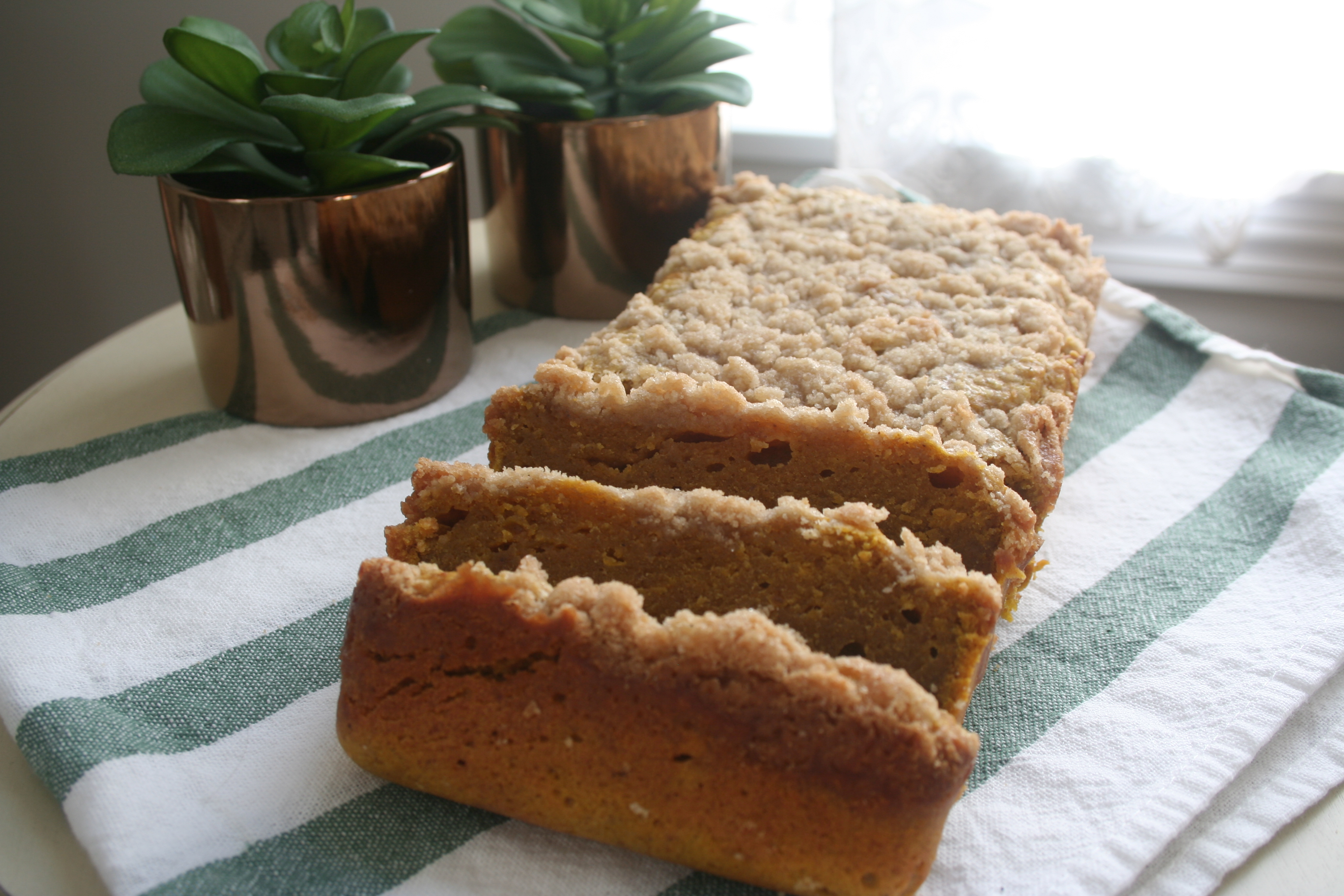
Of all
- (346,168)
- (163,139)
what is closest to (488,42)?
(346,168)

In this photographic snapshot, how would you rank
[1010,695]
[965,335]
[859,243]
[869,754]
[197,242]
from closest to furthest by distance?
[869,754] → [1010,695] → [965,335] → [197,242] → [859,243]

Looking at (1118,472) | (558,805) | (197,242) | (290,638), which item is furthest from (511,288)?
(558,805)

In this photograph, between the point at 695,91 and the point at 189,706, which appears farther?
the point at 695,91

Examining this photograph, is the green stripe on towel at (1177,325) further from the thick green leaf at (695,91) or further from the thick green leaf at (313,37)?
the thick green leaf at (313,37)

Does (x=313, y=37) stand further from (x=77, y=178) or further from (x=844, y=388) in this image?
(x=77, y=178)

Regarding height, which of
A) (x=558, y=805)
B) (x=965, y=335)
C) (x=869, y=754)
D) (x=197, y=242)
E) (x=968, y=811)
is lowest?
(x=968, y=811)

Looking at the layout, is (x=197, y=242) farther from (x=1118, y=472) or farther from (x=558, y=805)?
(x=1118, y=472)

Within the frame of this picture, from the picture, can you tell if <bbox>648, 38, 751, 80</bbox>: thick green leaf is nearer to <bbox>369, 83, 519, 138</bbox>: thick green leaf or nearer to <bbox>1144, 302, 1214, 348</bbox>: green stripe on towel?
<bbox>369, 83, 519, 138</bbox>: thick green leaf
